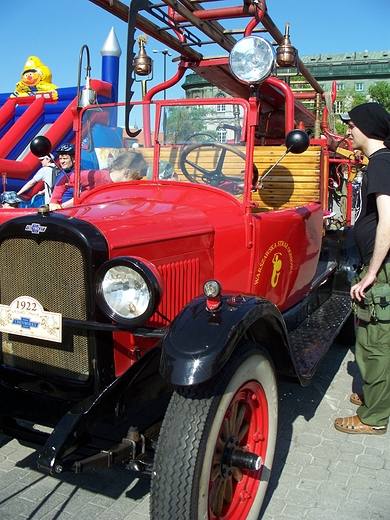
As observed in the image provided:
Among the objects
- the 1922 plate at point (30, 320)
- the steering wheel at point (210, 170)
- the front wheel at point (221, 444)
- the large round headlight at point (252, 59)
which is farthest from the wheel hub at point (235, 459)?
the large round headlight at point (252, 59)

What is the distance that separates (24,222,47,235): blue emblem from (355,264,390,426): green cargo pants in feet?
6.65

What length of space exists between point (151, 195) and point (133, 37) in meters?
0.90

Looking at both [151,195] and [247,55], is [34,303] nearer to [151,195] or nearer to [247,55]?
[151,195]

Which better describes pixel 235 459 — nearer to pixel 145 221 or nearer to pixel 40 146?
pixel 145 221

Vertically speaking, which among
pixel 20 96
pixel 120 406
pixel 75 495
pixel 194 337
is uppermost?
pixel 20 96

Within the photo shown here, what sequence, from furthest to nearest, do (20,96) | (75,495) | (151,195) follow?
(20,96), (151,195), (75,495)

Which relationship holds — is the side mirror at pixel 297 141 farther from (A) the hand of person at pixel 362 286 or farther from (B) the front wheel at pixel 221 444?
(B) the front wheel at pixel 221 444

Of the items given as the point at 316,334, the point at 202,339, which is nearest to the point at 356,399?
the point at 316,334

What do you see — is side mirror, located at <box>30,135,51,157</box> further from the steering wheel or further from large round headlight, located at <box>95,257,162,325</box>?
large round headlight, located at <box>95,257,162,325</box>

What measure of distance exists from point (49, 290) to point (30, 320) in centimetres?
16

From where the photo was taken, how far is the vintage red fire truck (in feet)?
6.48

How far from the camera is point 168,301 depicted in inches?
99.3

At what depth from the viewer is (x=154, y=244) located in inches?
94.5

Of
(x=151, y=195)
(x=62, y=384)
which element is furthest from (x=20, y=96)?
(x=62, y=384)
